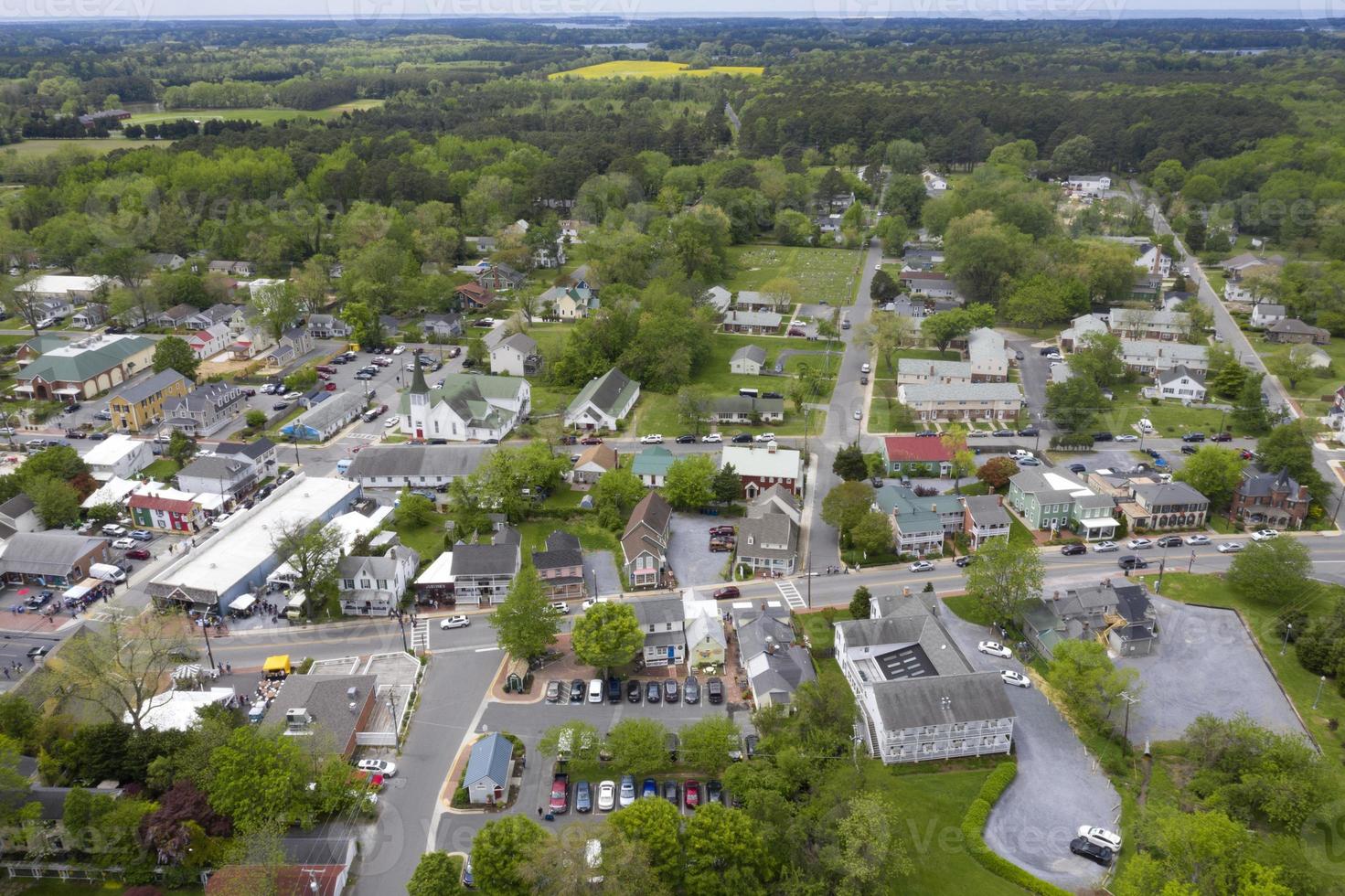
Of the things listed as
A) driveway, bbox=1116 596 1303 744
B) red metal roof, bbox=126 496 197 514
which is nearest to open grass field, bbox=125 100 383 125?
red metal roof, bbox=126 496 197 514

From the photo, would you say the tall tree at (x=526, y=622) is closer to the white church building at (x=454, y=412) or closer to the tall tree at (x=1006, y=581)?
the tall tree at (x=1006, y=581)

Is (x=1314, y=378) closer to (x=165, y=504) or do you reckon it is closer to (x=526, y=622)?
(x=526, y=622)

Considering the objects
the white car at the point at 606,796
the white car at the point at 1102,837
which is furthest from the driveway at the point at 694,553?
the white car at the point at 1102,837

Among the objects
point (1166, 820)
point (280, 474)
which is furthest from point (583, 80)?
point (1166, 820)

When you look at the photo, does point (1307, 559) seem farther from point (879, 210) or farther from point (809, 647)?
point (879, 210)

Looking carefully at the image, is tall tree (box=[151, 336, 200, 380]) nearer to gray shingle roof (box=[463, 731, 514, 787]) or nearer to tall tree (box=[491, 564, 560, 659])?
tall tree (box=[491, 564, 560, 659])

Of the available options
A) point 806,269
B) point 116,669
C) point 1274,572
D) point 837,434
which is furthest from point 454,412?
point 806,269
